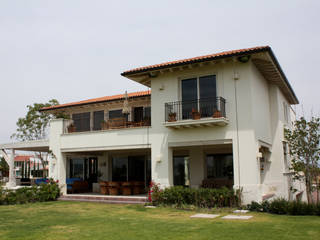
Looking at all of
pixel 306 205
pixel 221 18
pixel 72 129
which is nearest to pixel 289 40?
pixel 221 18

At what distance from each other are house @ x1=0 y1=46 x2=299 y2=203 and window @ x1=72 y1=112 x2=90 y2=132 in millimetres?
2155

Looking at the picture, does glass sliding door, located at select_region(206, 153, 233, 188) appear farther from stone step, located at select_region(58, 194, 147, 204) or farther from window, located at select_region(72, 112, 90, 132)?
window, located at select_region(72, 112, 90, 132)

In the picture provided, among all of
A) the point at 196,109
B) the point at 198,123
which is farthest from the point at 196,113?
the point at 196,109

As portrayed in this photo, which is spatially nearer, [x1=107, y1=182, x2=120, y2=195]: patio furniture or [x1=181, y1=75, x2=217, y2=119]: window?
[x1=181, y1=75, x2=217, y2=119]: window

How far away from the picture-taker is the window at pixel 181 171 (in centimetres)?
1887

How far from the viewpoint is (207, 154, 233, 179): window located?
18031 millimetres

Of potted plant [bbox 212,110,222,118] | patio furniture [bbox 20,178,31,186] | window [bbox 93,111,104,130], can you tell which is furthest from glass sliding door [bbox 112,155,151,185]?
patio furniture [bbox 20,178,31,186]

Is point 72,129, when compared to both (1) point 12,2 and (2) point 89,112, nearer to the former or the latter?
(2) point 89,112

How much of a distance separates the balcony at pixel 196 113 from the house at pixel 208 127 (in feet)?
0.15

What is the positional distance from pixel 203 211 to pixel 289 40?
10645mm

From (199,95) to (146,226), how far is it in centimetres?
756

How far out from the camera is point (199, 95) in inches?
602

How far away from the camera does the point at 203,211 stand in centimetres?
1275

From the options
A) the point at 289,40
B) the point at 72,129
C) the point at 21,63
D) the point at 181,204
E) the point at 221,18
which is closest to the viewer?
the point at 181,204
